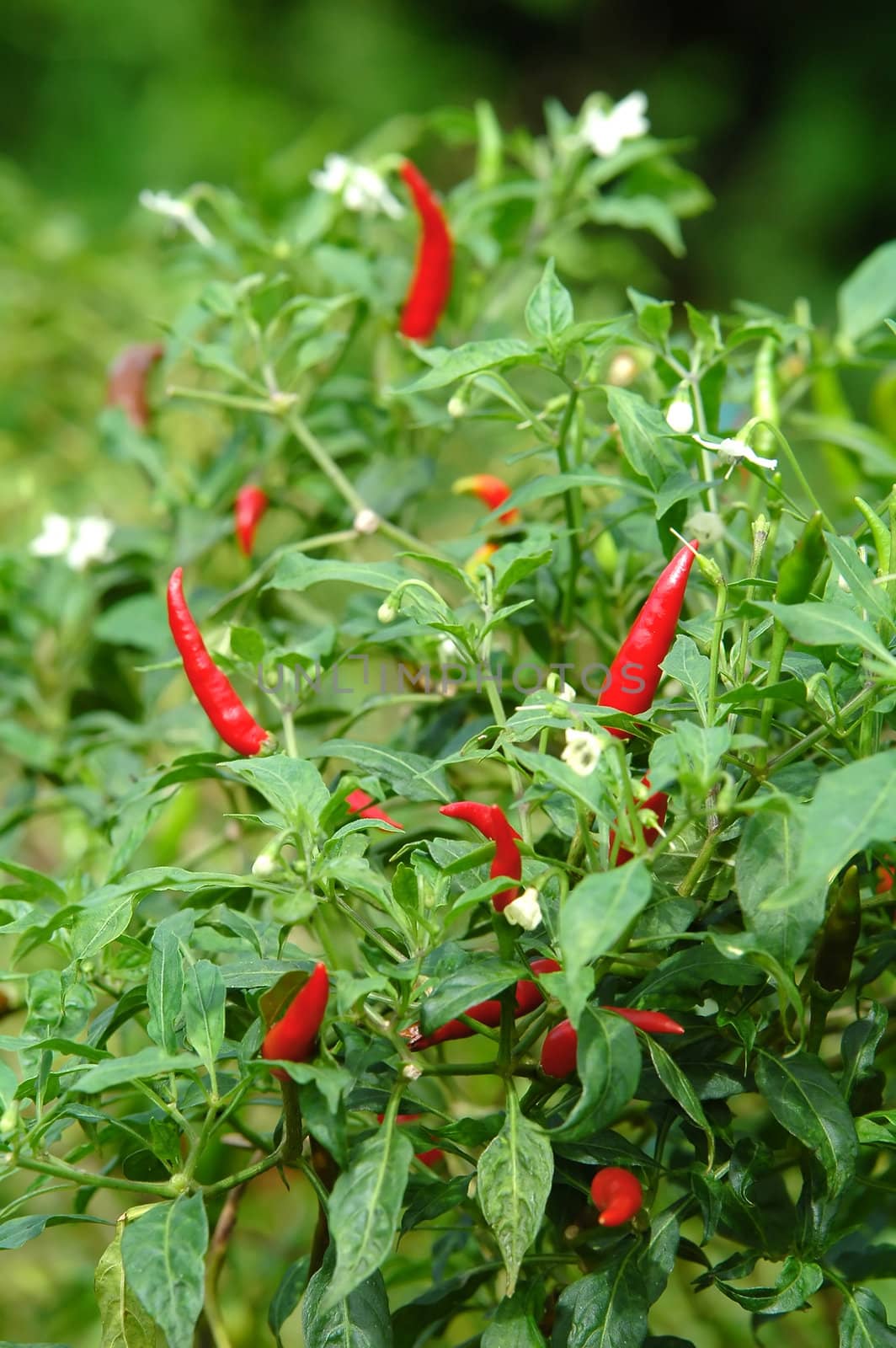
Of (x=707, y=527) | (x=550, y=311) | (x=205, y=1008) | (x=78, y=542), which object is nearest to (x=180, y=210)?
(x=78, y=542)

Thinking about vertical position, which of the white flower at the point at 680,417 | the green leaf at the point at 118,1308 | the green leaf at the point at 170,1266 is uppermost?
the white flower at the point at 680,417

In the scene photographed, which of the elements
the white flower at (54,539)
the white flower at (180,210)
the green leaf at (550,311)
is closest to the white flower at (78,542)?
the white flower at (54,539)

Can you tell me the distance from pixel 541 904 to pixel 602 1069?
86 millimetres

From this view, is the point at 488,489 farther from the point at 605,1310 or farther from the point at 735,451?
the point at 605,1310

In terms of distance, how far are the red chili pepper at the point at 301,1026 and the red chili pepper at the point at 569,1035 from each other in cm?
9

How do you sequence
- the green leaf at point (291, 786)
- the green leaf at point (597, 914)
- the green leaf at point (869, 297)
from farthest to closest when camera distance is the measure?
1. the green leaf at point (869, 297)
2. the green leaf at point (291, 786)
3. the green leaf at point (597, 914)

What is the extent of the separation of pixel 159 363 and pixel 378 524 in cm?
39

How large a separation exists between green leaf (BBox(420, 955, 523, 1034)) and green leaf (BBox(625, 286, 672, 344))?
334 millimetres

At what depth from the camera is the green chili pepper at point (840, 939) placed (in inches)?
20.6

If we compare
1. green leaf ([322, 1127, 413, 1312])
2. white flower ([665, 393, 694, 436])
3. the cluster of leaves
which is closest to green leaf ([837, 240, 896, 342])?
the cluster of leaves

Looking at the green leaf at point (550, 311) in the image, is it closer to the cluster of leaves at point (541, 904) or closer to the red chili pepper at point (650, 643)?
the cluster of leaves at point (541, 904)

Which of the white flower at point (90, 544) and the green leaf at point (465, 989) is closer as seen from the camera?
the green leaf at point (465, 989)

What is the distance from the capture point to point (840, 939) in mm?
533

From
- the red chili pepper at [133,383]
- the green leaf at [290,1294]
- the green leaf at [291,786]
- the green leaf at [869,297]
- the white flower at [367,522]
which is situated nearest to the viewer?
the green leaf at [291,786]
